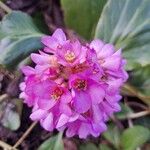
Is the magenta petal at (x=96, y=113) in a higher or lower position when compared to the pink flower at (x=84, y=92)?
lower

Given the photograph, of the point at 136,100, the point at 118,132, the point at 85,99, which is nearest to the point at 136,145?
the point at 118,132

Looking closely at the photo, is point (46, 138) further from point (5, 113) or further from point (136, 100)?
point (136, 100)

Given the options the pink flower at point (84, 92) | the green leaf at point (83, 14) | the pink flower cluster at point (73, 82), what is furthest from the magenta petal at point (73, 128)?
the green leaf at point (83, 14)

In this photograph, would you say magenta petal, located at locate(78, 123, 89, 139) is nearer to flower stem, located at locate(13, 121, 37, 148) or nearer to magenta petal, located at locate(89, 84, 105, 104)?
magenta petal, located at locate(89, 84, 105, 104)

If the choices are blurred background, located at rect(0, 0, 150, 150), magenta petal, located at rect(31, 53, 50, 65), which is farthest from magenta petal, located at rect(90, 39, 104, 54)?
blurred background, located at rect(0, 0, 150, 150)

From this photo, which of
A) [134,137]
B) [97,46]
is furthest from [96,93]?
[134,137]

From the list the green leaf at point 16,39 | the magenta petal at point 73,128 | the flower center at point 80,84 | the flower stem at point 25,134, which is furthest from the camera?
the flower stem at point 25,134

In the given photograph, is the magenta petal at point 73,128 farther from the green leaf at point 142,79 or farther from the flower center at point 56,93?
the green leaf at point 142,79
